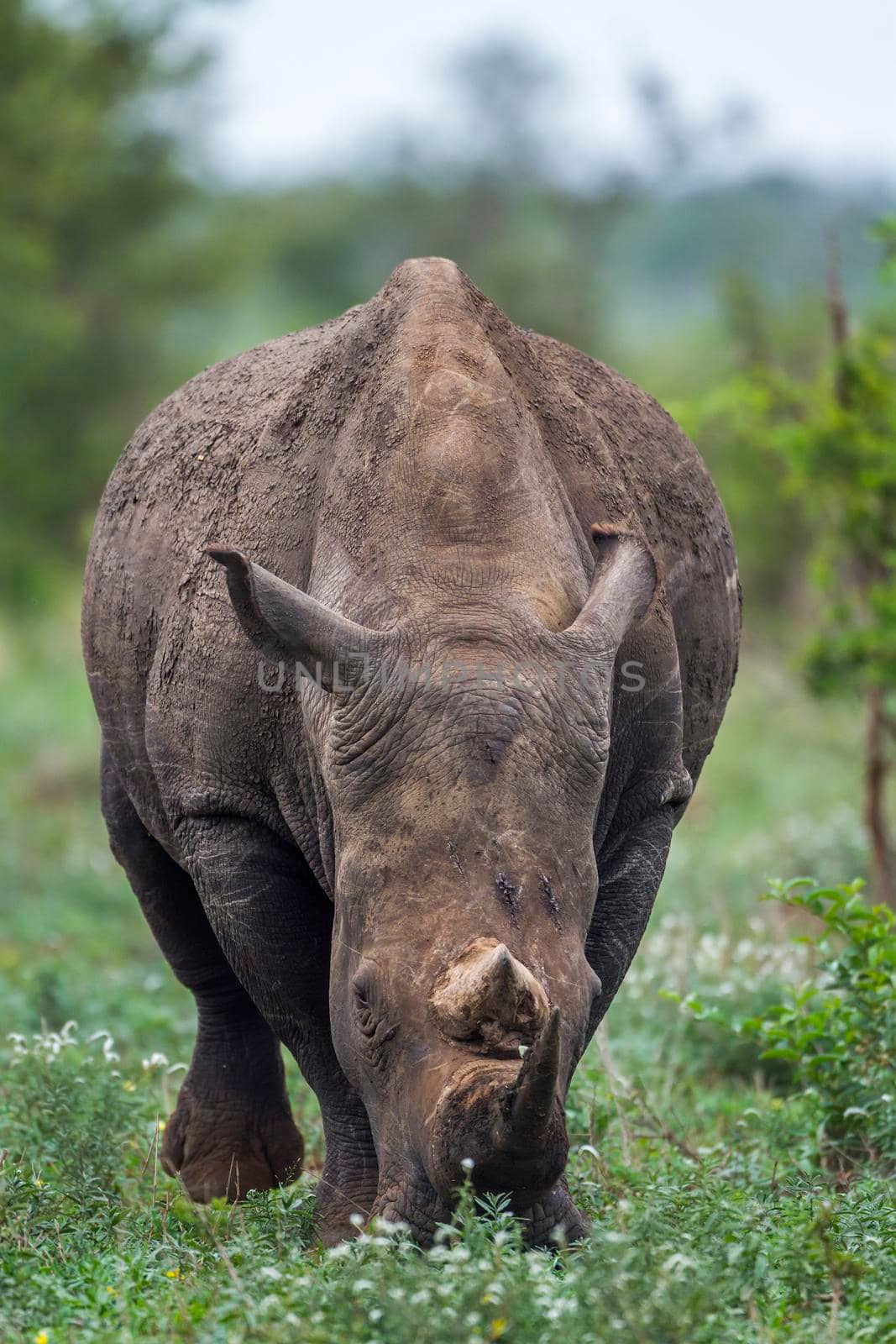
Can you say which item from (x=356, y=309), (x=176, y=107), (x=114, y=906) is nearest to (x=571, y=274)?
(x=176, y=107)

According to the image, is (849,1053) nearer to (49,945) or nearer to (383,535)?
(383,535)

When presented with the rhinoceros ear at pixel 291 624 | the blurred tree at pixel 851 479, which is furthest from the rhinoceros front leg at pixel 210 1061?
the blurred tree at pixel 851 479

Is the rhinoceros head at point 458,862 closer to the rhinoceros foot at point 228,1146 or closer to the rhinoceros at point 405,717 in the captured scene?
the rhinoceros at point 405,717

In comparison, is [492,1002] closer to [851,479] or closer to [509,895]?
[509,895]

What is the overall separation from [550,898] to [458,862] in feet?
0.79

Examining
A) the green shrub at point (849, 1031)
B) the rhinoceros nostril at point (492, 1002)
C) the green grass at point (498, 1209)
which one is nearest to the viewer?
the green grass at point (498, 1209)

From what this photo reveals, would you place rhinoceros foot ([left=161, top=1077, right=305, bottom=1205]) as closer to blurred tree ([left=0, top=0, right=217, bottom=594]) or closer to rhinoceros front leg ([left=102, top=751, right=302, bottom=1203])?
rhinoceros front leg ([left=102, top=751, right=302, bottom=1203])

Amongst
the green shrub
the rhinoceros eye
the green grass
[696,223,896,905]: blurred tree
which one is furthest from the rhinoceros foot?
[696,223,896,905]: blurred tree

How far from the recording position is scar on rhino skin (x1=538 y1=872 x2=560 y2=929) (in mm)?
4656

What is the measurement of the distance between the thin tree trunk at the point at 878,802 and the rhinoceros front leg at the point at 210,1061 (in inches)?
170

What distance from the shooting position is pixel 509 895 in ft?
15.1

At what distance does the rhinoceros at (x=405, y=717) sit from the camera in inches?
181

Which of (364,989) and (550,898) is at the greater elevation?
(550,898)

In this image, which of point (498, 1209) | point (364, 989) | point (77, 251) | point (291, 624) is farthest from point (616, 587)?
point (77, 251)
